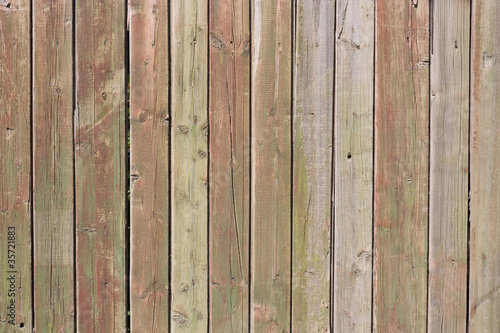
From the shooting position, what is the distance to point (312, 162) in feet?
7.14

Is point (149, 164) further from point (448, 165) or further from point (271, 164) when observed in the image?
point (448, 165)

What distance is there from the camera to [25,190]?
2096 mm

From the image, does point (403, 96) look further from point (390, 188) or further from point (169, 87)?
point (169, 87)

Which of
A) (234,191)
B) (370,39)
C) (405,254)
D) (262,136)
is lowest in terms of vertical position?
(405,254)

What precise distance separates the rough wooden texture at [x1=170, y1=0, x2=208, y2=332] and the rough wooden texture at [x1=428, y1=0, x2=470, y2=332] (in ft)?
3.33

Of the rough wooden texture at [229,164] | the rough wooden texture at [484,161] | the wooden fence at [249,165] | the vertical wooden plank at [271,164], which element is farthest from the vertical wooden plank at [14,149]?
the rough wooden texture at [484,161]

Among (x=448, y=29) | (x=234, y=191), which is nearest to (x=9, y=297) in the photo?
(x=234, y=191)

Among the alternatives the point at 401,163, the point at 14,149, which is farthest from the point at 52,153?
the point at 401,163

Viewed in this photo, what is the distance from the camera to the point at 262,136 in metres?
2.15

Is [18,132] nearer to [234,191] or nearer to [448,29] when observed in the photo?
[234,191]

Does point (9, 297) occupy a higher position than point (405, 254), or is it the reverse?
point (405, 254)

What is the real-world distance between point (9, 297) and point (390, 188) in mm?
1713

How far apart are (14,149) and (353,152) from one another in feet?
4.77

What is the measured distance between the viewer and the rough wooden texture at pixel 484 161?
2223mm
